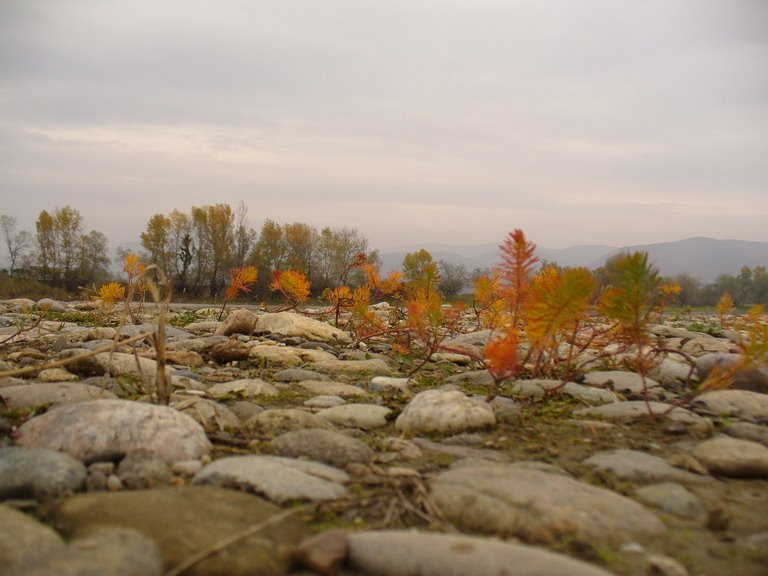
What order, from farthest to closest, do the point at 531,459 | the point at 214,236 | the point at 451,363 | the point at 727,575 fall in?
the point at 214,236, the point at 451,363, the point at 531,459, the point at 727,575

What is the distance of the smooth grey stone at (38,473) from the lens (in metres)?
1.94

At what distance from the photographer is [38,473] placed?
200cm

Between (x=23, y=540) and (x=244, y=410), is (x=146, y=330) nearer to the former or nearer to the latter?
(x=244, y=410)

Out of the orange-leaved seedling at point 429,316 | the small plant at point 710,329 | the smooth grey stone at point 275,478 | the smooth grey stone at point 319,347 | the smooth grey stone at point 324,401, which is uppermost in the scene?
the orange-leaved seedling at point 429,316

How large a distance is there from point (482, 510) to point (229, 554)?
2.74ft

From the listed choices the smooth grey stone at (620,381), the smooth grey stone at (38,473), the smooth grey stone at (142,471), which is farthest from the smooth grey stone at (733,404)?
the smooth grey stone at (38,473)

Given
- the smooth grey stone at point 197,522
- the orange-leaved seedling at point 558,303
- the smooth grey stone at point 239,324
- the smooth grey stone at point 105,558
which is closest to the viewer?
the smooth grey stone at point 105,558

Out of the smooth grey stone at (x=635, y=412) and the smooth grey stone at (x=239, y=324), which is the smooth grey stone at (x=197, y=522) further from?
the smooth grey stone at (x=239, y=324)

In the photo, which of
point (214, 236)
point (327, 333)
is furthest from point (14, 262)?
point (327, 333)

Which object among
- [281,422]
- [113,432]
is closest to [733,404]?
[281,422]

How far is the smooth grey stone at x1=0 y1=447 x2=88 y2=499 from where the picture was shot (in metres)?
1.94

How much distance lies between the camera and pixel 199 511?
179 cm

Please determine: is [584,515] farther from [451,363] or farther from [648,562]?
[451,363]

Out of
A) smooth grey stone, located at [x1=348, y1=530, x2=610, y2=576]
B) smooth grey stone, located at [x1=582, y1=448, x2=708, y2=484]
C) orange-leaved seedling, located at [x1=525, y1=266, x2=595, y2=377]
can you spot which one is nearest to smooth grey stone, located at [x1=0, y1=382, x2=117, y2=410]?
smooth grey stone, located at [x1=348, y1=530, x2=610, y2=576]
